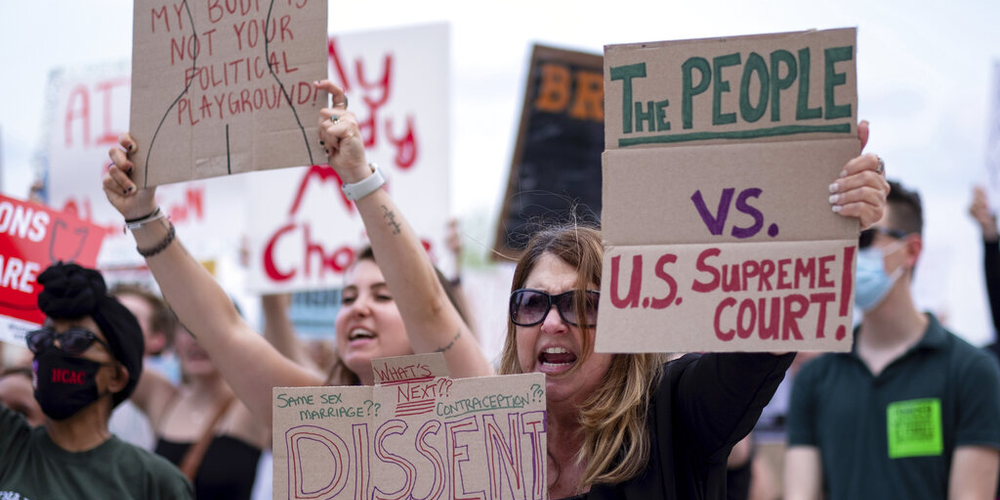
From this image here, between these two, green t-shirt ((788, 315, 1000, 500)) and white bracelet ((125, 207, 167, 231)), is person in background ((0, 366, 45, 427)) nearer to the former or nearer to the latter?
white bracelet ((125, 207, 167, 231))

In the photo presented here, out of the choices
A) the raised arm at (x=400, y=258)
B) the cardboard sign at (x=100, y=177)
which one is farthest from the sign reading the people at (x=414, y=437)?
the cardboard sign at (x=100, y=177)

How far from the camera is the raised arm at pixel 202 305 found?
259cm

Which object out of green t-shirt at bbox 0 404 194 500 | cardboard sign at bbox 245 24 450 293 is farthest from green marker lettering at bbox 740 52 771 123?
cardboard sign at bbox 245 24 450 293

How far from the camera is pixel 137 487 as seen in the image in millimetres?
2635

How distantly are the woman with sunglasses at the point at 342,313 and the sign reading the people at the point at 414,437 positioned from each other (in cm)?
47

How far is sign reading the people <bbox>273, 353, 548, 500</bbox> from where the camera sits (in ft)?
6.57

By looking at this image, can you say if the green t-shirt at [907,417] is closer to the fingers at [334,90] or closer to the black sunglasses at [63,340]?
the fingers at [334,90]

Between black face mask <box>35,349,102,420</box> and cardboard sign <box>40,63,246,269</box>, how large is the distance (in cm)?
271

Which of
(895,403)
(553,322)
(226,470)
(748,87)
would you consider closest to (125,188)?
(553,322)

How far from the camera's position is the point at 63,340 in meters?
2.73

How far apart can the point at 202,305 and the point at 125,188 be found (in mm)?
388

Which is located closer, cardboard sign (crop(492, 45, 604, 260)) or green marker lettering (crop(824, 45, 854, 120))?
green marker lettering (crop(824, 45, 854, 120))

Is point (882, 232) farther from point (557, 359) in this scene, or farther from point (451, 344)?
point (557, 359)

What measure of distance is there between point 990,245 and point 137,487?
149 inches
